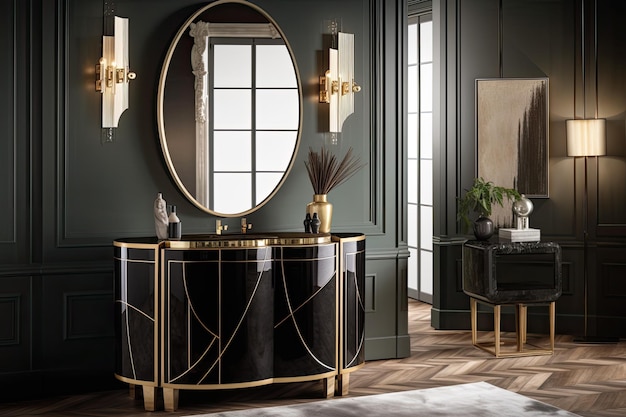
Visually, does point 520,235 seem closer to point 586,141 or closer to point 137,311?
point 586,141

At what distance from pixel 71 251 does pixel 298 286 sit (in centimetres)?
133

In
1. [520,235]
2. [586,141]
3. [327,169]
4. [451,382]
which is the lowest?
[451,382]

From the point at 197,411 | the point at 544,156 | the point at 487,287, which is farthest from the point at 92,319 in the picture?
the point at 544,156

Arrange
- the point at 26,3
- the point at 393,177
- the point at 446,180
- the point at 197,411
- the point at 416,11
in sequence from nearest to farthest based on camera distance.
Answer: the point at 197,411, the point at 26,3, the point at 393,177, the point at 446,180, the point at 416,11

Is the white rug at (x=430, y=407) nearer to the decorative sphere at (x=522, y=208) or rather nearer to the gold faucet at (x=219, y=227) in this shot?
the gold faucet at (x=219, y=227)

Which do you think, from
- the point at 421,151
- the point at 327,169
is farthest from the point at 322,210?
the point at 421,151

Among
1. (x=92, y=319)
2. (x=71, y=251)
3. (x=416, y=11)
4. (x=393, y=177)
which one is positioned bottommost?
(x=92, y=319)

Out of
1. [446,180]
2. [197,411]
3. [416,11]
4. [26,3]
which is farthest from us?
[416,11]

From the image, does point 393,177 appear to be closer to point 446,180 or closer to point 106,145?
point 446,180

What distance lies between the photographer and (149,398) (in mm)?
4305

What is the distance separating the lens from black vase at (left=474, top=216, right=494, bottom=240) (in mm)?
5641

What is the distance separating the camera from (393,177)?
5398mm

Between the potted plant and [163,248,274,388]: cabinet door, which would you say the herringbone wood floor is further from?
the potted plant

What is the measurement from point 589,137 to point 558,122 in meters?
0.33
